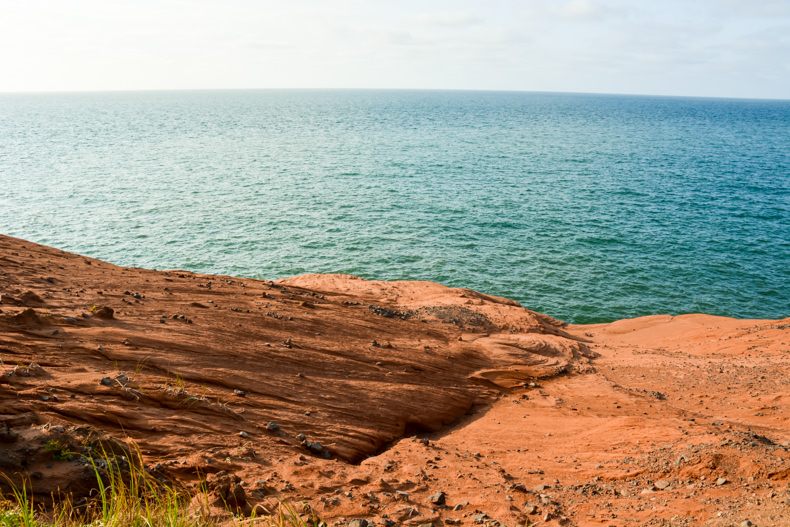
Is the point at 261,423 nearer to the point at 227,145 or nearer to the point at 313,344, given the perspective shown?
the point at 313,344

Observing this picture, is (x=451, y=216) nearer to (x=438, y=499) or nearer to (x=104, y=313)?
(x=104, y=313)

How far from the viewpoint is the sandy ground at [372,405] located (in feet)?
19.8

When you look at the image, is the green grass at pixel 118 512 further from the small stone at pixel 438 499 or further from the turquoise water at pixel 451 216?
the turquoise water at pixel 451 216

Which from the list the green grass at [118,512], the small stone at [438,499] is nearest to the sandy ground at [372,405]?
the small stone at [438,499]

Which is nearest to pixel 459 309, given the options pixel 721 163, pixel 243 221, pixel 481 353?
pixel 481 353

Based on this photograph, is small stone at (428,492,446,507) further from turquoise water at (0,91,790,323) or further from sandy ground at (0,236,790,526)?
turquoise water at (0,91,790,323)

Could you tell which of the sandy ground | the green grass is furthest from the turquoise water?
the green grass

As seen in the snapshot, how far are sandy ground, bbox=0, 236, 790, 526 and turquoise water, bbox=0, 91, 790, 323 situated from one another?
851cm

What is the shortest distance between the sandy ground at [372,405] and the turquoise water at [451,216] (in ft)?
27.9

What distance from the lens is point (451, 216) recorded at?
32906mm

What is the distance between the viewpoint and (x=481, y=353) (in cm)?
1327

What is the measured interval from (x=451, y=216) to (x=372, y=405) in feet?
81.3

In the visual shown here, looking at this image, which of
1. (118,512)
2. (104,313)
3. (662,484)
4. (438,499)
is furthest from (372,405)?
(118,512)

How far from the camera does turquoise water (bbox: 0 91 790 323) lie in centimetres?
2389
